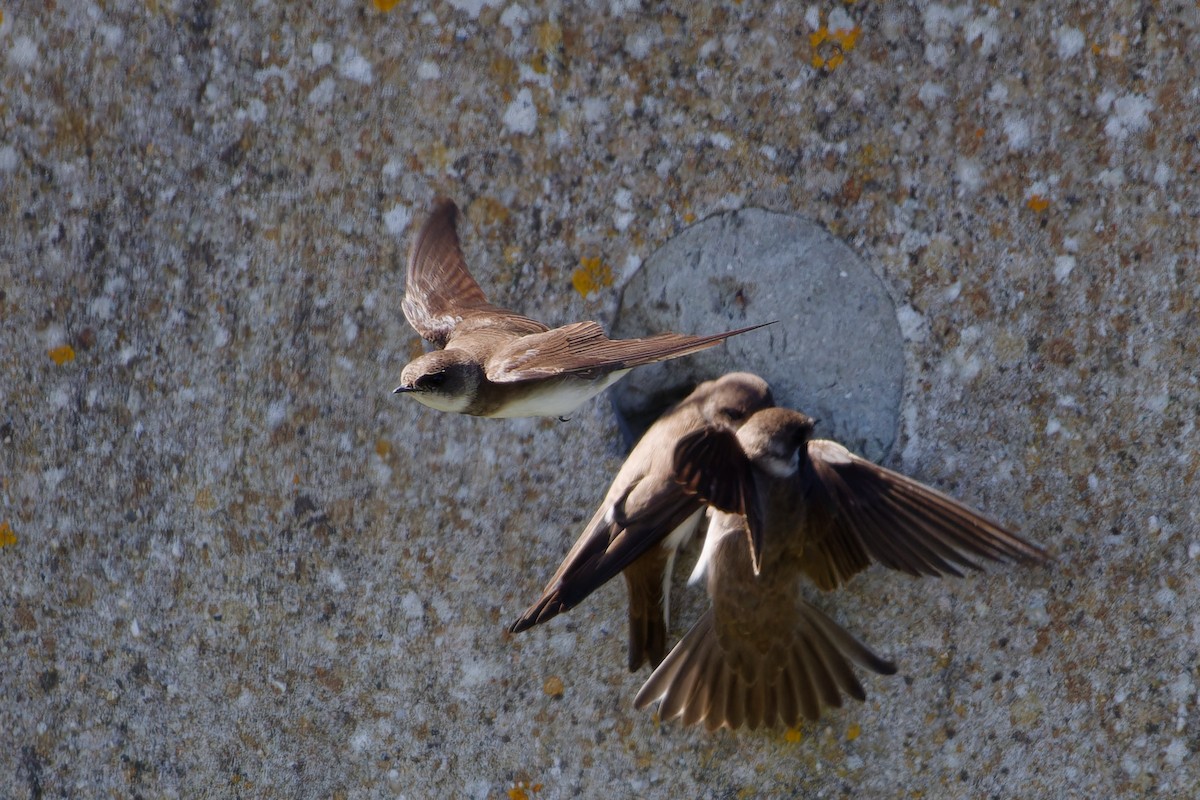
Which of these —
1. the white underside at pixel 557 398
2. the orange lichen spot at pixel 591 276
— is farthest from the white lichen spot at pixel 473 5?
the white underside at pixel 557 398

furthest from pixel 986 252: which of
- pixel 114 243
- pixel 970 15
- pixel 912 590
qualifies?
pixel 114 243

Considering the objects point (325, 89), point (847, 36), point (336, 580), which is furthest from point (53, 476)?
point (847, 36)

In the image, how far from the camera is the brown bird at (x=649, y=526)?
185cm

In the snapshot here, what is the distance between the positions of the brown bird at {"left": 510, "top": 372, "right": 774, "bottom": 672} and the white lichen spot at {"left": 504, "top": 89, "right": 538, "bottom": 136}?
1.76 ft

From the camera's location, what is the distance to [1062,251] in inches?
81.8

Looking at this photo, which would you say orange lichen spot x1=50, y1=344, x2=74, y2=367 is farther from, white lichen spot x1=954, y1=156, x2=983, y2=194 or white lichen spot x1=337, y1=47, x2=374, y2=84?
white lichen spot x1=954, y1=156, x2=983, y2=194

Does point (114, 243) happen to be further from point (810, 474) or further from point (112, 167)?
point (810, 474)

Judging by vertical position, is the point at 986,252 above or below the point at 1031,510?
above

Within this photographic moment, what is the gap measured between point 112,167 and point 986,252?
1.51 metres

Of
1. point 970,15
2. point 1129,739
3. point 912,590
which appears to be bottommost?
point 1129,739

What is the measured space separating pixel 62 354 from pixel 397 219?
2.12ft

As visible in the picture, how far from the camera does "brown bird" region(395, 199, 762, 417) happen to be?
1798 mm

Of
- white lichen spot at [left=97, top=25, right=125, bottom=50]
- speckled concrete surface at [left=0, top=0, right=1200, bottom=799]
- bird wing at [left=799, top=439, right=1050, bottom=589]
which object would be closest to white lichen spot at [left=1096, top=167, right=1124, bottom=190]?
speckled concrete surface at [left=0, top=0, right=1200, bottom=799]

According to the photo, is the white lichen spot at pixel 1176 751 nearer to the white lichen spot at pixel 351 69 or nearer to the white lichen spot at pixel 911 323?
the white lichen spot at pixel 911 323
